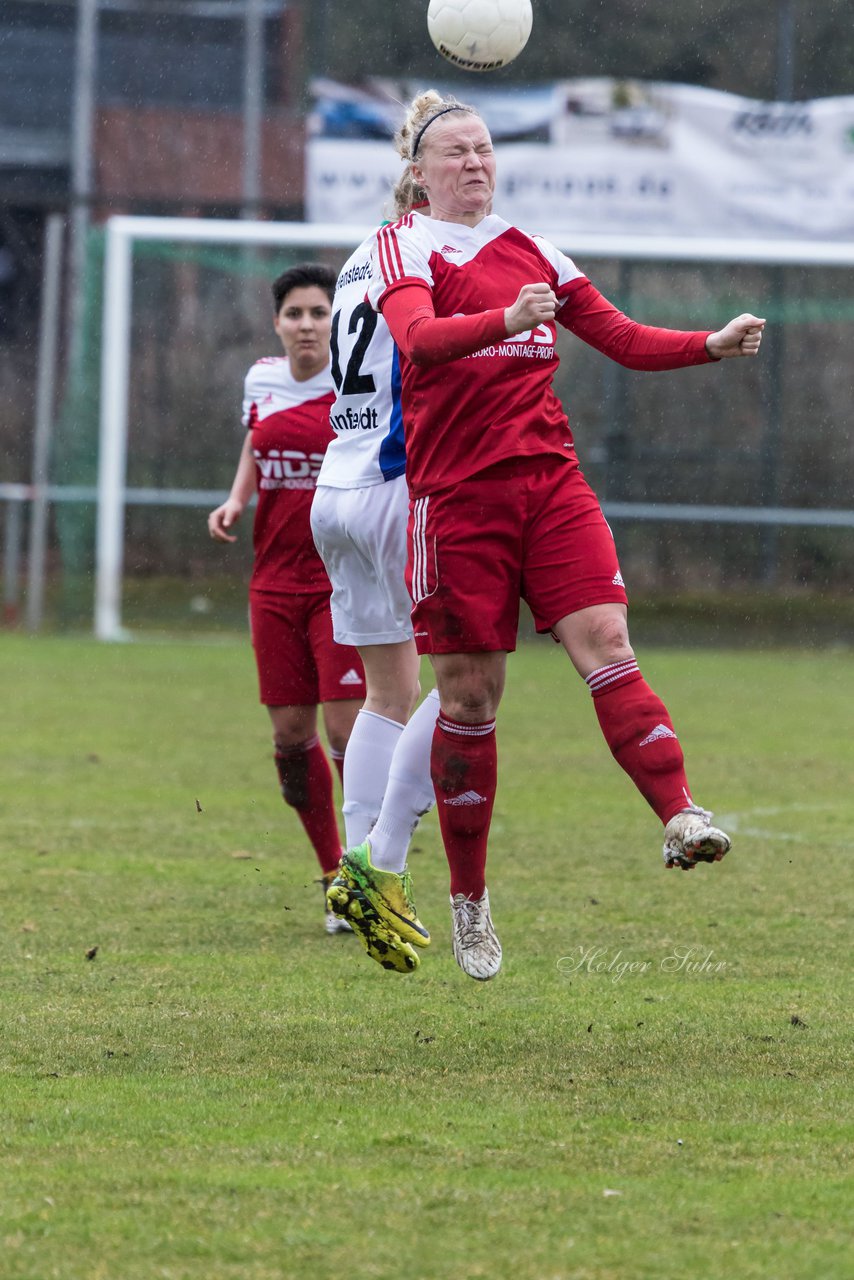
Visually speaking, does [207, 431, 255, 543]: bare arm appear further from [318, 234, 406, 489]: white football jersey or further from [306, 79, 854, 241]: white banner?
[306, 79, 854, 241]: white banner

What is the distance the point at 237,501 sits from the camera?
240 inches

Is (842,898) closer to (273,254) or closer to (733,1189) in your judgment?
Answer: (733,1189)

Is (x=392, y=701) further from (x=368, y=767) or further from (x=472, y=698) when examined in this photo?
(x=472, y=698)

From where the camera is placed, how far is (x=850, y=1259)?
106 inches

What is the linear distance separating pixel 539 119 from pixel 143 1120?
54.2ft

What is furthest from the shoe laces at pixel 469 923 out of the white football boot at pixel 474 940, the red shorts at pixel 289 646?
the red shorts at pixel 289 646

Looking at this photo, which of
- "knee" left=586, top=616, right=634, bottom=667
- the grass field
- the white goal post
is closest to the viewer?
the grass field

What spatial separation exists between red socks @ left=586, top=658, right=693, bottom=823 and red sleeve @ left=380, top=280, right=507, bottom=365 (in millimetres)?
781

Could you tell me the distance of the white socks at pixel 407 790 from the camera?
458 centimetres

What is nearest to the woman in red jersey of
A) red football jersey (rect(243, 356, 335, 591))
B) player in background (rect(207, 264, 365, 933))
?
player in background (rect(207, 264, 365, 933))

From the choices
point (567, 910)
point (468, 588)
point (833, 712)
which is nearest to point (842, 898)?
point (567, 910)

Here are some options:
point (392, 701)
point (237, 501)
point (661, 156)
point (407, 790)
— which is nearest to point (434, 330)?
point (407, 790)

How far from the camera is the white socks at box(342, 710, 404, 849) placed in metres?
4.98

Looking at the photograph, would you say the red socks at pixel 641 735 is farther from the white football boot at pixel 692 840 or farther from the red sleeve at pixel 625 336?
the red sleeve at pixel 625 336
